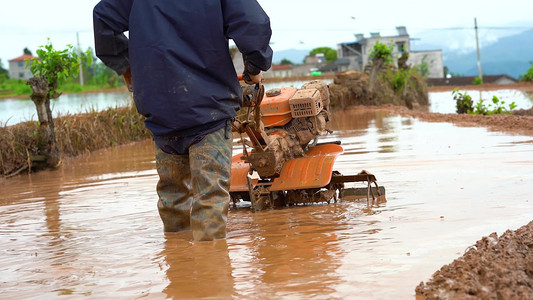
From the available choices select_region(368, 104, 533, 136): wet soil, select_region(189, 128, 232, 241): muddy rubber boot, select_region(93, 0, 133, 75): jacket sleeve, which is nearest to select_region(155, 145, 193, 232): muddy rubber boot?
select_region(189, 128, 232, 241): muddy rubber boot

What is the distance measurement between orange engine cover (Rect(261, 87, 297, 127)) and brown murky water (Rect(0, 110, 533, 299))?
2.85 feet

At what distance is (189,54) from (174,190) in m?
1.06

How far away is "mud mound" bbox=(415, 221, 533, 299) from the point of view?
10.7 ft

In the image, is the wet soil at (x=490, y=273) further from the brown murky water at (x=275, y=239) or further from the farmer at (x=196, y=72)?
the farmer at (x=196, y=72)

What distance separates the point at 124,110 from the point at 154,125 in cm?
1165

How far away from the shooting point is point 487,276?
133 inches

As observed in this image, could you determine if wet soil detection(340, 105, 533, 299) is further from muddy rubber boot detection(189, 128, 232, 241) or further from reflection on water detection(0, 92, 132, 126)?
reflection on water detection(0, 92, 132, 126)

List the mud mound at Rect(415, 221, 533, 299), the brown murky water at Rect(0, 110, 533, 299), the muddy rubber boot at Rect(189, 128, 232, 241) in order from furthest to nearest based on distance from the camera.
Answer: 1. the muddy rubber boot at Rect(189, 128, 232, 241)
2. the brown murky water at Rect(0, 110, 533, 299)
3. the mud mound at Rect(415, 221, 533, 299)

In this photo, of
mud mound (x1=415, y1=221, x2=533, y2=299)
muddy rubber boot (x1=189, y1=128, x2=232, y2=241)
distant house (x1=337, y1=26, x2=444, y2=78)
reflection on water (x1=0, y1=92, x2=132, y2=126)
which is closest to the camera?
mud mound (x1=415, y1=221, x2=533, y2=299)

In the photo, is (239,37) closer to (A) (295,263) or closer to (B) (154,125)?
(B) (154,125)

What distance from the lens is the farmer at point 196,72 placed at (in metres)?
4.79

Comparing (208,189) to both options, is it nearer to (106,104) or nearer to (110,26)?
(110,26)

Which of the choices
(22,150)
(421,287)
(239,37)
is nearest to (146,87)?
(239,37)

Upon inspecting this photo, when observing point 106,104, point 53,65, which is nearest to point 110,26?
point 53,65
